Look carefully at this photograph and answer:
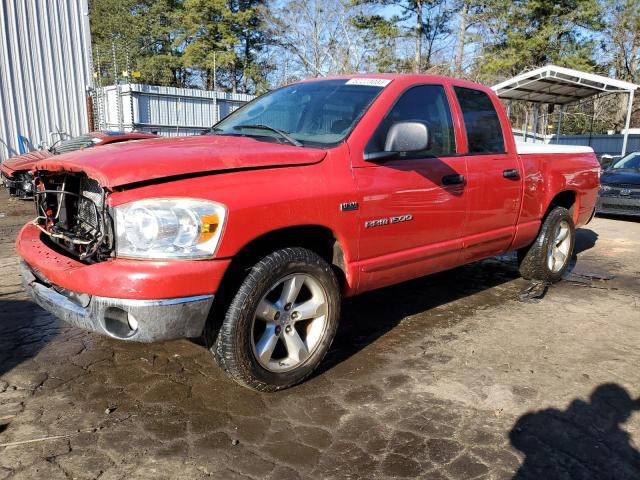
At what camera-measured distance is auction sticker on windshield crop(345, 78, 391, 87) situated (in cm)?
364

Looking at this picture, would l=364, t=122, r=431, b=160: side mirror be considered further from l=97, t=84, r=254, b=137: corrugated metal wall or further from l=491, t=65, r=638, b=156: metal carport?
l=97, t=84, r=254, b=137: corrugated metal wall

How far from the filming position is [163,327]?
257cm

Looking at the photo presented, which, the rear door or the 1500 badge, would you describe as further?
the rear door

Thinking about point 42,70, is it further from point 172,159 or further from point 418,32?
point 418,32

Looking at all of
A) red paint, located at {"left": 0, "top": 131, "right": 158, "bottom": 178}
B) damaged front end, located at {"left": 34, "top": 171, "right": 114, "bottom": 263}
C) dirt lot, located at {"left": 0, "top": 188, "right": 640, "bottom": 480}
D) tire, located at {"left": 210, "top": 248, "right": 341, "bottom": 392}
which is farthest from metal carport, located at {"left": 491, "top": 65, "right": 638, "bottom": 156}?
damaged front end, located at {"left": 34, "top": 171, "right": 114, "bottom": 263}

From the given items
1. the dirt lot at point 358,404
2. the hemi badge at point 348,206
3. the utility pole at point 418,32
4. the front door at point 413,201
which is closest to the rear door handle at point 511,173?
the front door at point 413,201

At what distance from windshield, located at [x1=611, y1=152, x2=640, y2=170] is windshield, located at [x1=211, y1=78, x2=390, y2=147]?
957 centimetres

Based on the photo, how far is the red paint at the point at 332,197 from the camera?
8.43 ft

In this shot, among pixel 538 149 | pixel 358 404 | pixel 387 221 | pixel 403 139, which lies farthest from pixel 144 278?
pixel 538 149

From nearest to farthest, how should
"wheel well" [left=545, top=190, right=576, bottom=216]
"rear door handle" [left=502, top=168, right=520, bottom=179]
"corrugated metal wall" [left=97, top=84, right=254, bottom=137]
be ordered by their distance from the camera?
"rear door handle" [left=502, top=168, right=520, bottom=179], "wheel well" [left=545, top=190, right=576, bottom=216], "corrugated metal wall" [left=97, top=84, right=254, bottom=137]

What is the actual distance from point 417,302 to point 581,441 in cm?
226

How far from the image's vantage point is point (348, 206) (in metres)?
3.14

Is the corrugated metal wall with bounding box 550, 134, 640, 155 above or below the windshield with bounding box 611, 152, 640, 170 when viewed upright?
below

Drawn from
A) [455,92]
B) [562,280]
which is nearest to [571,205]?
[562,280]
